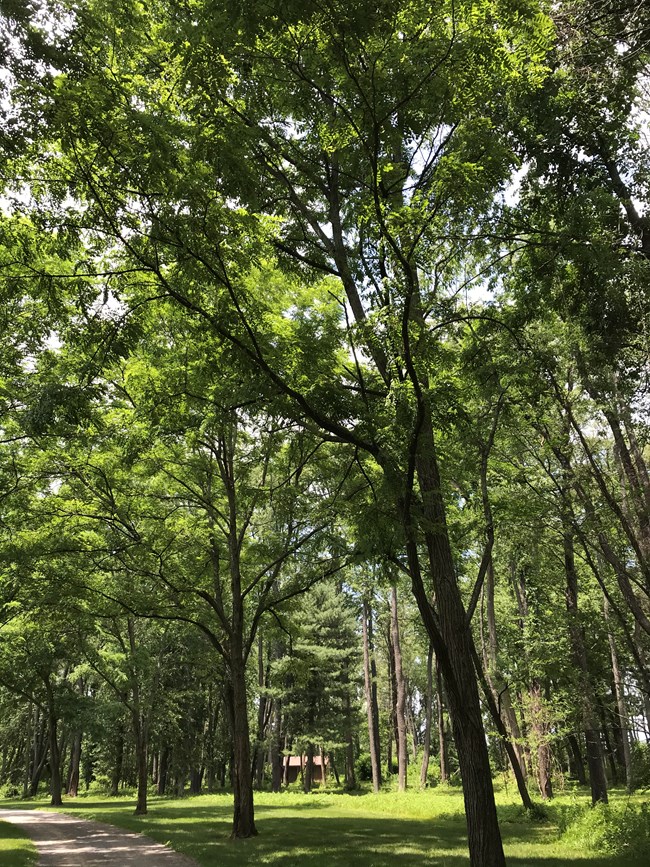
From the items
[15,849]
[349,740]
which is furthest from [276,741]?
[15,849]

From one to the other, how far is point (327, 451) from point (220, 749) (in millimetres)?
32672

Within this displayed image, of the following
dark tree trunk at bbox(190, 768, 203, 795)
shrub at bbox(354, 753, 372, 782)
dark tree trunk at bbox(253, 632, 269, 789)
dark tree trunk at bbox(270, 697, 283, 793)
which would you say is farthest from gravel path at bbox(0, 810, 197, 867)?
shrub at bbox(354, 753, 372, 782)

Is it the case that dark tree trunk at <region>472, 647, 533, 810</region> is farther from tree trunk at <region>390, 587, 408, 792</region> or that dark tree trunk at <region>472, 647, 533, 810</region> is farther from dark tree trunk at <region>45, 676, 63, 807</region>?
dark tree trunk at <region>45, 676, 63, 807</region>

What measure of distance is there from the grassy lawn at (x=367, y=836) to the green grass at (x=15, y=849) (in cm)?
34

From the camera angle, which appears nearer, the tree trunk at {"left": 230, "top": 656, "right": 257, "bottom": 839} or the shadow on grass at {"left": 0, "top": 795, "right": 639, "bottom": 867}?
the shadow on grass at {"left": 0, "top": 795, "right": 639, "bottom": 867}

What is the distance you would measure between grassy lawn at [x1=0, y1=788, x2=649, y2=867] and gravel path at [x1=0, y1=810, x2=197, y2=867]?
0.48 m

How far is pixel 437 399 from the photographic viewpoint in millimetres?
5746

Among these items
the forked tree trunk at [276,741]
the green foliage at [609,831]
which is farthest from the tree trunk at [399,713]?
the green foliage at [609,831]

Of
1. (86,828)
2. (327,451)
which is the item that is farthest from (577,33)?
(86,828)

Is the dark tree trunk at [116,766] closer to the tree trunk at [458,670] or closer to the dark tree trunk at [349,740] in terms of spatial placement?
the dark tree trunk at [349,740]

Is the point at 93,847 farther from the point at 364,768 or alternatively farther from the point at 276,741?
the point at 364,768

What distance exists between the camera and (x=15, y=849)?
443 inches

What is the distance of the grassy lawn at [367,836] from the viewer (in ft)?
30.6

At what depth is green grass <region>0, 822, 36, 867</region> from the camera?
9672mm
